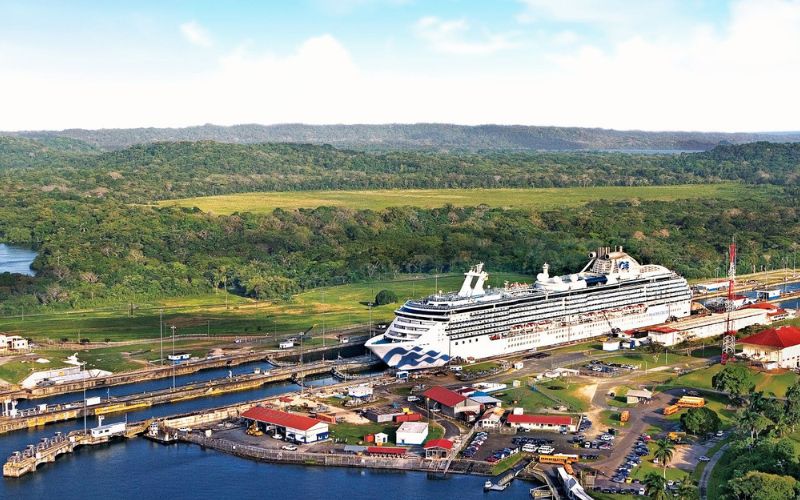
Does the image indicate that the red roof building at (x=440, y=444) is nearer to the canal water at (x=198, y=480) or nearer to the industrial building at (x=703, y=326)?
the canal water at (x=198, y=480)

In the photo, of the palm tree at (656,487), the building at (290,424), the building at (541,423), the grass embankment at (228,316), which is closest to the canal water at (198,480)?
A: the building at (290,424)

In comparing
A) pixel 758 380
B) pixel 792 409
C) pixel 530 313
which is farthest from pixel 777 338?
pixel 530 313

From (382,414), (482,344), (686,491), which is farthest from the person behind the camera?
(482,344)

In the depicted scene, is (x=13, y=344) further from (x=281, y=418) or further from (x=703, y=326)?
(x=703, y=326)

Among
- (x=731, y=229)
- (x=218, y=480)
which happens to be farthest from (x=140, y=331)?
(x=731, y=229)

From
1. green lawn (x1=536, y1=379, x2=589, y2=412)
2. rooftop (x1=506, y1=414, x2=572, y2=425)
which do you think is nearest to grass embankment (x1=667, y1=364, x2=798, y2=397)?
green lawn (x1=536, y1=379, x2=589, y2=412)

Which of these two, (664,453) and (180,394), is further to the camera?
(180,394)
